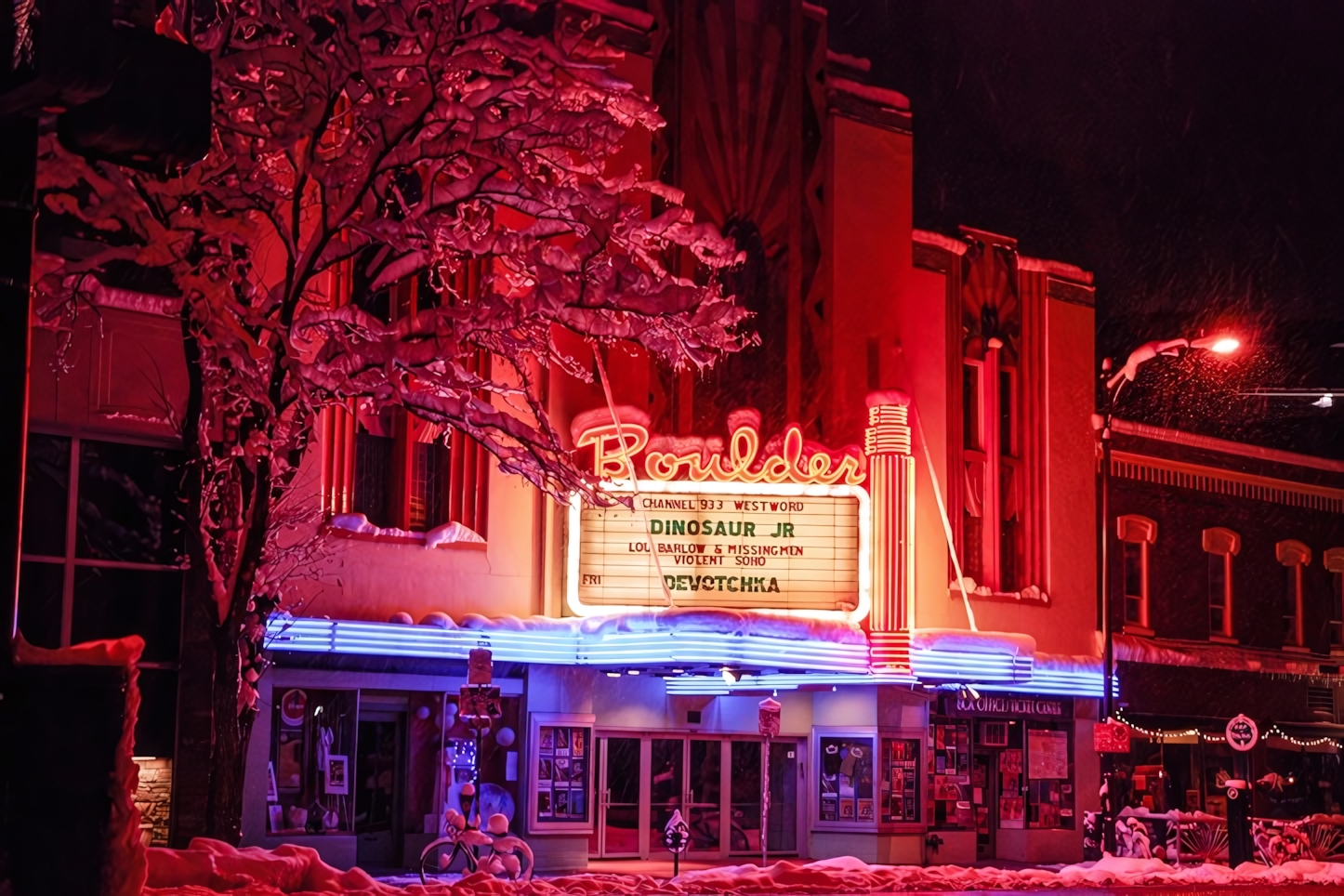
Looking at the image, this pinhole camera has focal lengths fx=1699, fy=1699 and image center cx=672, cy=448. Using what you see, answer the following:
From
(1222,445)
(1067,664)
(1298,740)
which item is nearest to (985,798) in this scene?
(1067,664)

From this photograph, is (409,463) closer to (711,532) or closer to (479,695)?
(479,695)

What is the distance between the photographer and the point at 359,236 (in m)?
16.4

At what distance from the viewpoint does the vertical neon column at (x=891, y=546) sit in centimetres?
2605

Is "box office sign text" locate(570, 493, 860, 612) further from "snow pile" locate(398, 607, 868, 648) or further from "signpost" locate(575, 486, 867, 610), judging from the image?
"snow pile" locate(398, 607, 868, 648)

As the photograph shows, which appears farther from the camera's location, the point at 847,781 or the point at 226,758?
the point at 847,781

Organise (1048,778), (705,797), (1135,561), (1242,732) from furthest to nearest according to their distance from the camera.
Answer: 1. (1135,561)
2. (1048,778)
3. (705,797)
4. (1242,732)

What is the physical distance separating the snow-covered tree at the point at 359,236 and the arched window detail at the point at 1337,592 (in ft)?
88.2

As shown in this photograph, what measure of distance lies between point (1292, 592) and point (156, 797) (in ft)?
88.3

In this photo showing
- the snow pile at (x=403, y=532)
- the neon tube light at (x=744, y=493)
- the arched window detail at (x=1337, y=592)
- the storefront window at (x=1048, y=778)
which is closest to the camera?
the snow pile at (x=403, y=532)

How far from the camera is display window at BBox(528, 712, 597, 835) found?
999 inches

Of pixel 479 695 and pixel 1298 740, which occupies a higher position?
pixel 479 695

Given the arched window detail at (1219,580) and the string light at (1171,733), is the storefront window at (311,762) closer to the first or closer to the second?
the string light at (1171,733)

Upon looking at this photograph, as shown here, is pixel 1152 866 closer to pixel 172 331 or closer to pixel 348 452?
pixel 348 452

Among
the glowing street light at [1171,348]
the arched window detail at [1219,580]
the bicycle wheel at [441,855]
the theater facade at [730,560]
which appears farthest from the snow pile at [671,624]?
the arched window detail at [1219,580]
